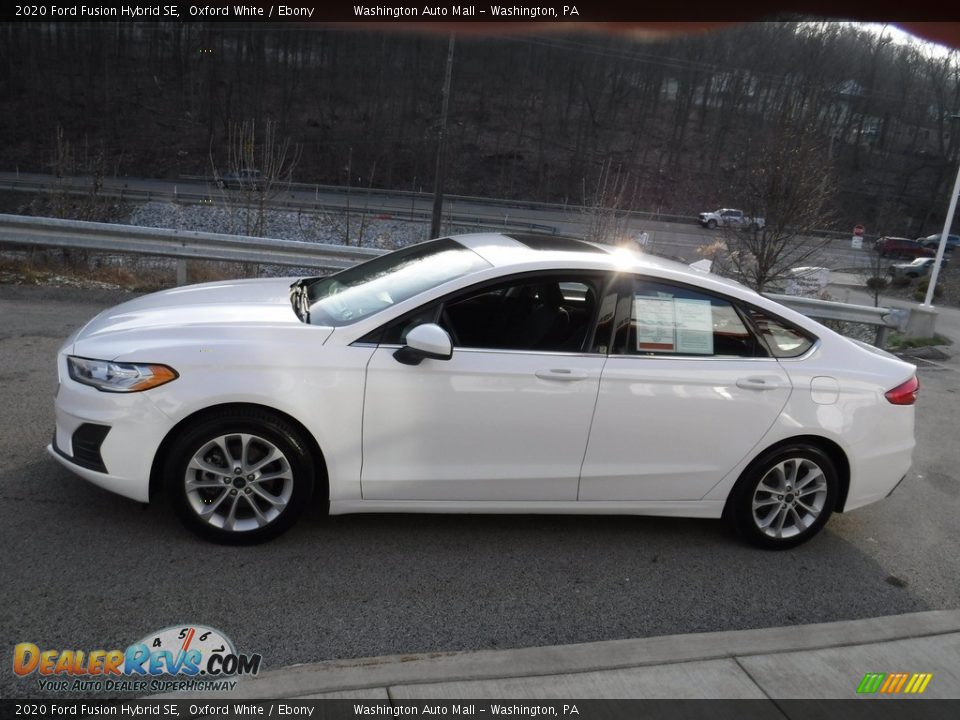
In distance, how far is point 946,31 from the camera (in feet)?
48.4

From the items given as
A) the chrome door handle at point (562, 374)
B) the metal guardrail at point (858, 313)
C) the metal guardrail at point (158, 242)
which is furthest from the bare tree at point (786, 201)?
the chrome door handle at point (562, 374)

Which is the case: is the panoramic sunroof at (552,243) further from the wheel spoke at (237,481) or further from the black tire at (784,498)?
the wheel spoke at (237,481)

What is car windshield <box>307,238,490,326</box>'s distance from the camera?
3.99 metres

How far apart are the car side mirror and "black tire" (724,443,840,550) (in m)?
1.82

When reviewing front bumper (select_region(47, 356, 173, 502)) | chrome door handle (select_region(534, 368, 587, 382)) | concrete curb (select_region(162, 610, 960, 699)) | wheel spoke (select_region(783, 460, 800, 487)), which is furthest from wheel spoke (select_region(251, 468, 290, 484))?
wheel spoke (select_region(783, 460, 800, 487))

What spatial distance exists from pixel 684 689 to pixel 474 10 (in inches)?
510

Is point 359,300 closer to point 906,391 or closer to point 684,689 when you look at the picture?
point 684,689

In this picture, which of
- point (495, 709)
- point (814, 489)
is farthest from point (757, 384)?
point (495, 709)

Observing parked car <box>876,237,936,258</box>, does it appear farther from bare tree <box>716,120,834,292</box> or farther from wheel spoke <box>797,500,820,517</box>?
wheel spoke <box>797,500,820,517</box>

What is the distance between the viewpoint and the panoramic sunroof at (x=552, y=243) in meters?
4.43

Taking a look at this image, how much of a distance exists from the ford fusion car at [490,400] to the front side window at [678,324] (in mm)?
10

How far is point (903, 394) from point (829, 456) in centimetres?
56

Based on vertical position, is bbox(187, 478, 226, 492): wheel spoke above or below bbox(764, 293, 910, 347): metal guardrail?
below

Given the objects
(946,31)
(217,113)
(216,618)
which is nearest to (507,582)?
(216,618)
